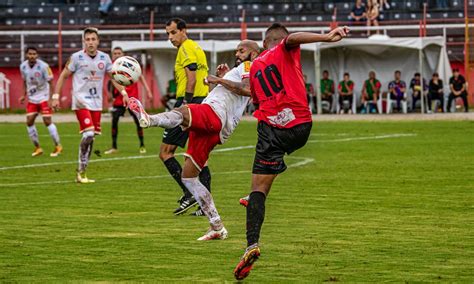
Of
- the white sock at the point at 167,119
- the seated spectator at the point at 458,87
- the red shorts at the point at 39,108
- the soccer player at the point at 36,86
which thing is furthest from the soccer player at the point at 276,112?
the seated spectator at the point at 458,87

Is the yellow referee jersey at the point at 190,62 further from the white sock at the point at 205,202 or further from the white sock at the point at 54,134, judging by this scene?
the white sock at the point at 54,134

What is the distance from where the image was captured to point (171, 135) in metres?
14.8

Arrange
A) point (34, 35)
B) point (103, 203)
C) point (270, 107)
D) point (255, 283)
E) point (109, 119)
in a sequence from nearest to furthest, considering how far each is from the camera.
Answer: point (255, 283), point (270, 107), point (103, 203), point (109, 119), point (34, 35)

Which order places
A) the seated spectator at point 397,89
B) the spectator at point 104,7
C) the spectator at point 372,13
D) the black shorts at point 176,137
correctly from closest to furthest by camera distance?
the black shorts at point 176,137, the seated spectator at point 397,89, the spectator at point 372,13, the spectator at point 104,7

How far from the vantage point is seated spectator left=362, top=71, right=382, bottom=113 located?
42.7 m

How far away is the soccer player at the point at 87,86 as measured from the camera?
1883 centimetres

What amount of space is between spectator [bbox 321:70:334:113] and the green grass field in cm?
1788

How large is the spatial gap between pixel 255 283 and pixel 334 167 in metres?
12.1

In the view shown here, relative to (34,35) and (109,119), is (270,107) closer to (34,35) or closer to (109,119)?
(109,119)

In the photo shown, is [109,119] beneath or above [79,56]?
beneath

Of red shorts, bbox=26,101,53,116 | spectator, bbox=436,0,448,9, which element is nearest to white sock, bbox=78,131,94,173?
red shorts, bbox=26,101,53,116

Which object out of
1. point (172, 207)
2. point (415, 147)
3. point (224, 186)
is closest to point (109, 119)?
point (415, 147)

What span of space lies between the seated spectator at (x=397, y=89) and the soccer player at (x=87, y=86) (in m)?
24.1

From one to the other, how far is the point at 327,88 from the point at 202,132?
31.3 meters
